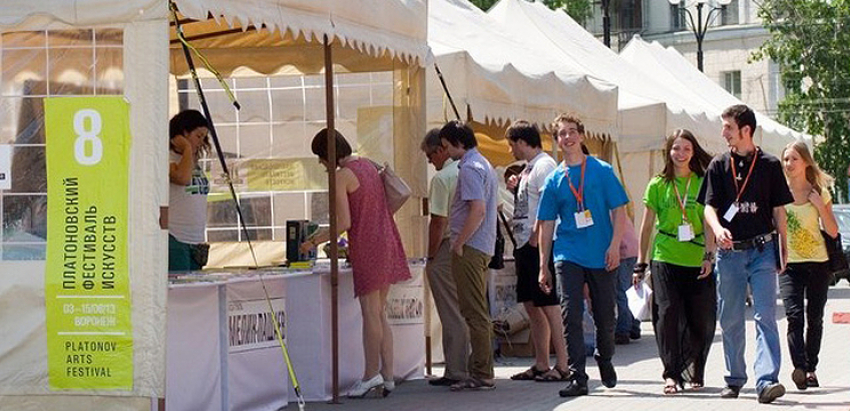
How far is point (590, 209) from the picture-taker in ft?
38.7

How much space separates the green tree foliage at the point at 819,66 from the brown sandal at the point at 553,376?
147 feet

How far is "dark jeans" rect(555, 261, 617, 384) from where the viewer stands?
38.8ft

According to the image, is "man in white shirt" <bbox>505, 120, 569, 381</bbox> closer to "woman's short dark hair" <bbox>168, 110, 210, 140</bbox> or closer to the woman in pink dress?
the woman in pink dress

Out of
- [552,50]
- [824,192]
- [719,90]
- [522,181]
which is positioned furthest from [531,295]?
[719,90]

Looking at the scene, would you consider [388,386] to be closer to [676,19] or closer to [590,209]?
[590,209]

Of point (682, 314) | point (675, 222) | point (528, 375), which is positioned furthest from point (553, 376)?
point (675, 222)

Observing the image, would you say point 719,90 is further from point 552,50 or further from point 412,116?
point 412,116

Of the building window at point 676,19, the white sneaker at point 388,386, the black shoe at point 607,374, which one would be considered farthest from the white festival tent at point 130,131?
the building window at point 676,19

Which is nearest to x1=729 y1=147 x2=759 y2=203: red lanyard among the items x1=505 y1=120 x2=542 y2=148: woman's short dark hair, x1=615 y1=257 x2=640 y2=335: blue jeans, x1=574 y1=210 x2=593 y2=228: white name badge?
x1=574 y1=210 x2=593 y2=228: white name badge

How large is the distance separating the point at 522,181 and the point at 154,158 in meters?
4.66

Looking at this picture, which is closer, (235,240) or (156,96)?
(156,96)

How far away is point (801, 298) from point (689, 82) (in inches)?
756

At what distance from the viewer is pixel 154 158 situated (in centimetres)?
929

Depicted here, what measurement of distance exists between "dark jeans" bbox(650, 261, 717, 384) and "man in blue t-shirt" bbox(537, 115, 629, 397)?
0.36 m
